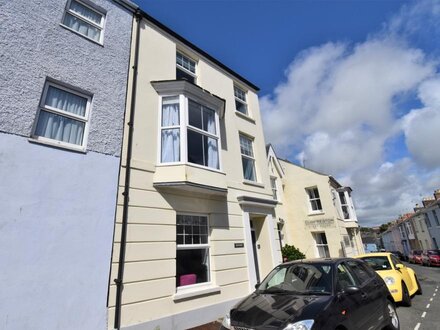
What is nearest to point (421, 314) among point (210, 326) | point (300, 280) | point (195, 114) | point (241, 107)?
point (300, 280)

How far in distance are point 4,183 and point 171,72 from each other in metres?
6.00

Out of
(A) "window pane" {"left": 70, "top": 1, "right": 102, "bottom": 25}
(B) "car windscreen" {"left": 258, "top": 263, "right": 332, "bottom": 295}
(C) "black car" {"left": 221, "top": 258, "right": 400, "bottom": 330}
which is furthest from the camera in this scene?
(A) "window pane" {"left": 70, "top": 1, "right": 102, "bottom": 25}

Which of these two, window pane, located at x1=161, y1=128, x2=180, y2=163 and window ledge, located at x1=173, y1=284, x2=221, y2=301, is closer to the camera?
window ledge, located at x1=173, y1=284, x2=221, y2=301

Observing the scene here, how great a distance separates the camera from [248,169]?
11.1 metres

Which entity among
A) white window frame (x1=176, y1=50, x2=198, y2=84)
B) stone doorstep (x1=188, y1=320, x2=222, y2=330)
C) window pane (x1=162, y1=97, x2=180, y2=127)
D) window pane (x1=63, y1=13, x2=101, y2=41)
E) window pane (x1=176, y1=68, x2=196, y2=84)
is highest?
white window frame (x1=176, y1=50, x2=198, y2=84)

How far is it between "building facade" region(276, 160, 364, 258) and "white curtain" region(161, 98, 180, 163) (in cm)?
1340

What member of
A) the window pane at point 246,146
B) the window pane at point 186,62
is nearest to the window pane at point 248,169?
the window pane at point 246,146

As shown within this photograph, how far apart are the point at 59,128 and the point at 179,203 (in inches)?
141

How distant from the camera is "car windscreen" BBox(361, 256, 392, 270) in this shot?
870cm

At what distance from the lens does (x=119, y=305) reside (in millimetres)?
5551

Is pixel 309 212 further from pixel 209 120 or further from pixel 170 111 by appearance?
pixel 170 111

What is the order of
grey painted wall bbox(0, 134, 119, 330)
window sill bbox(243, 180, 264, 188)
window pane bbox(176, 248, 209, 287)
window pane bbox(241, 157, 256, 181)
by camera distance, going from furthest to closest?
window pane bbox(241, 157, 256, 181), window sill bbox(243, 180, 264, 188), window pane bbox(176, 248, 209, 287), grey painted wall bbox(0, 134, 119, 330)

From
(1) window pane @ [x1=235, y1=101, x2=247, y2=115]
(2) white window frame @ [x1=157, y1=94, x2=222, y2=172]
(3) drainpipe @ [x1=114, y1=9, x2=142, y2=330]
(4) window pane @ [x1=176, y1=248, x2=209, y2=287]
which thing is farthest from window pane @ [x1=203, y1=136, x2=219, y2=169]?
(1) window pane @ [x1=235, y1=101, x2=247, y2=115]

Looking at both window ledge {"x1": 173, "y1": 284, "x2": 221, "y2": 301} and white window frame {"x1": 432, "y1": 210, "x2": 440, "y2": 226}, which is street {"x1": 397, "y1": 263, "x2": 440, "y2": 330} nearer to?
window ledge {"x1": 173, "y1": 284, "x2": 221, "y2": 301}
